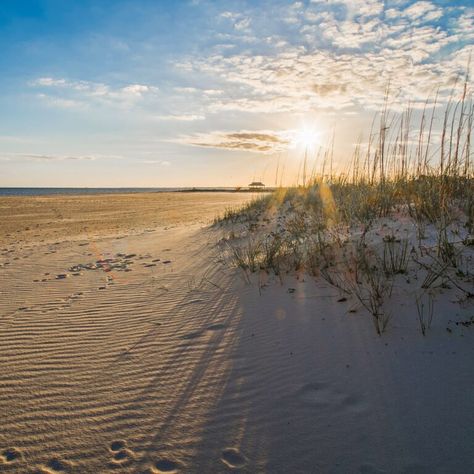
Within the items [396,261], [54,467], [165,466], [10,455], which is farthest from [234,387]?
[396,261]

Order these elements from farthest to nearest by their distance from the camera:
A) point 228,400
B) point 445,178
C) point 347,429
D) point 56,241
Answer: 1. point 56,241
2. point 445,178
3. point 228,400
4. point 347,429

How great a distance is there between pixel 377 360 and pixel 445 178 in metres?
3.40

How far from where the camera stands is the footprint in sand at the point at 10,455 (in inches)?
75.4

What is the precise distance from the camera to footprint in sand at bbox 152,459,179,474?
182cm

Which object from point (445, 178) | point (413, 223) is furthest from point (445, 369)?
point (445, 178)

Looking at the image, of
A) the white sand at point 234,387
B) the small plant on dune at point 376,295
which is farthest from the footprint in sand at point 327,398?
the small plant on dune at point 376,295

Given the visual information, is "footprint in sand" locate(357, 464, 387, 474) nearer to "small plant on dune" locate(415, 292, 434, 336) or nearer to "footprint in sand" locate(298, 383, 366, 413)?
"footprint in sand" locate(298, 383, 366, 413)

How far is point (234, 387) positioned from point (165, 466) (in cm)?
72

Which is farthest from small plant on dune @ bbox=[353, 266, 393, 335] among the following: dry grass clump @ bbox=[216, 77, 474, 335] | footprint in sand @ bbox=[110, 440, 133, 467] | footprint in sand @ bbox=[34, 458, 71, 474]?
footprint in sand @ bbox=[34, 458, 71, 474]

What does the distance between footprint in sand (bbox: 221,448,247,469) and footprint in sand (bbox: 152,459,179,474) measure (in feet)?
0.81

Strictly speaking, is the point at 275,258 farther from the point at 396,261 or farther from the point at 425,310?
the point at 425,310

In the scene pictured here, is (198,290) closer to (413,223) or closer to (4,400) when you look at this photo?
(4,400)

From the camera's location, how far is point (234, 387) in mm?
2463

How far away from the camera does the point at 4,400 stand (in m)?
2.45
